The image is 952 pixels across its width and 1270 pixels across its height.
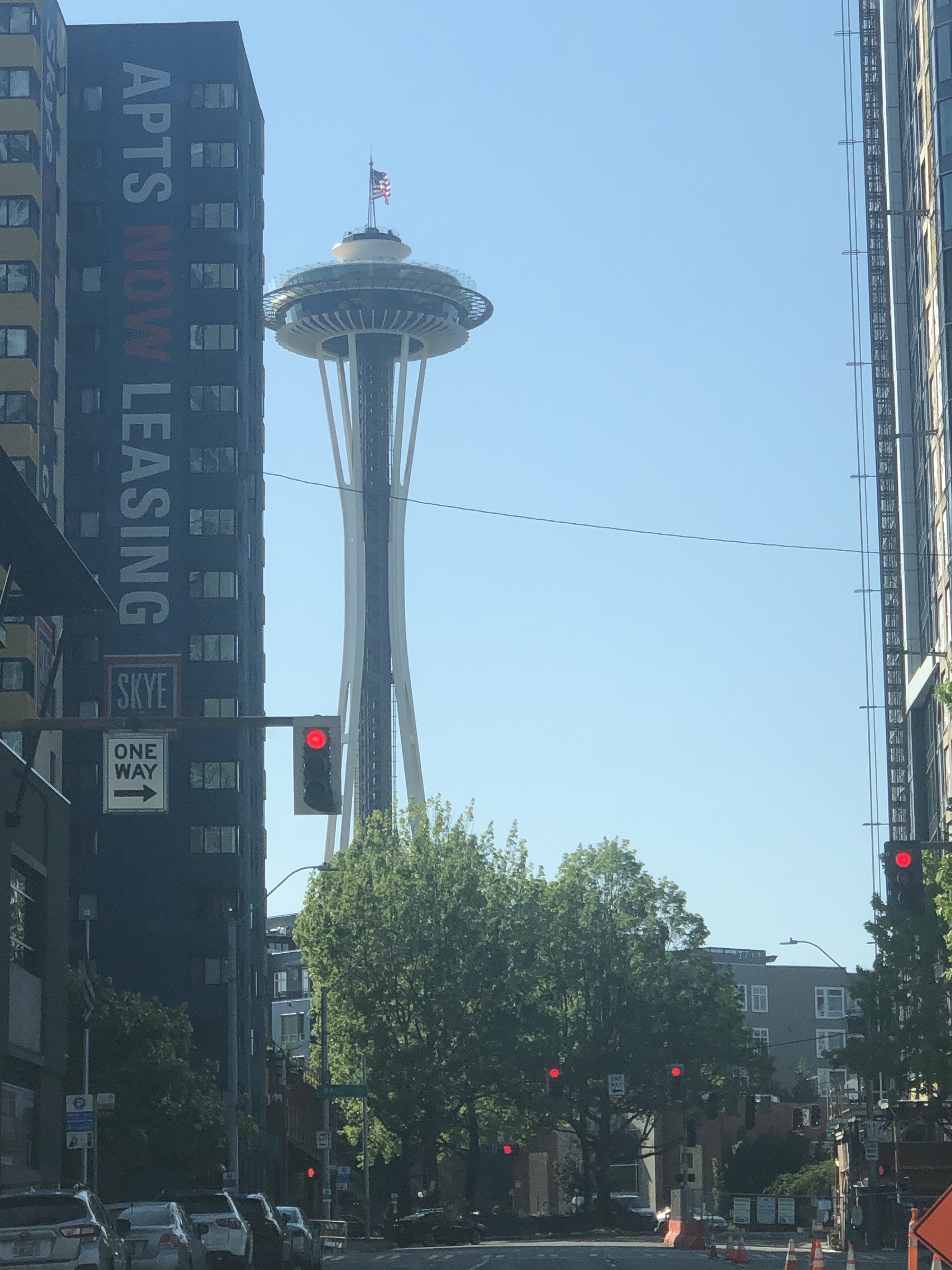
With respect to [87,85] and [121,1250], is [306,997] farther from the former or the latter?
[121,1250]

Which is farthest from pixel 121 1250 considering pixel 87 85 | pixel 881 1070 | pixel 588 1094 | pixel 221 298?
pixel 87 85

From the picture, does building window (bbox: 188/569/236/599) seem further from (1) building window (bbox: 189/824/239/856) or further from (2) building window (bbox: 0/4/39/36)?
(2) building window (bbox: 0/4/39/36)

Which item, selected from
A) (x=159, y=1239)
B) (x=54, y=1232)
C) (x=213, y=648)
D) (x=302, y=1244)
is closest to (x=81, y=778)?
(x=213, y=648)

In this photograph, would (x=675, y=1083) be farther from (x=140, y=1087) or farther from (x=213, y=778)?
(x=213, y=778)

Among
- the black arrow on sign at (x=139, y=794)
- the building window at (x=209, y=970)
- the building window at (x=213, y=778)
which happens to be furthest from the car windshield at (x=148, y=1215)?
the building window at (x=213, y=778)

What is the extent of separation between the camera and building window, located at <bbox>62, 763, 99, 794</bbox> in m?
91.5

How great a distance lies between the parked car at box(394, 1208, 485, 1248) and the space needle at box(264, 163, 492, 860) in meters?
65.9

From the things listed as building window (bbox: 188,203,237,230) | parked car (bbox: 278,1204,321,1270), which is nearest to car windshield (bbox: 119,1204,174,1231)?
parked car (bbox: 278,1204,321,1270)

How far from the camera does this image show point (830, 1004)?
158750mm

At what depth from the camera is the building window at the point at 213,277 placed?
315ft

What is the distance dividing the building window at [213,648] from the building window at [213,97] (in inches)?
1016

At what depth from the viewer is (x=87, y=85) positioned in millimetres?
98062

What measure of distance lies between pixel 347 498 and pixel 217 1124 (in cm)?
8592

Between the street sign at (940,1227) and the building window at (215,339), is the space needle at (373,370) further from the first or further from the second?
the street sign at (940,1227)
